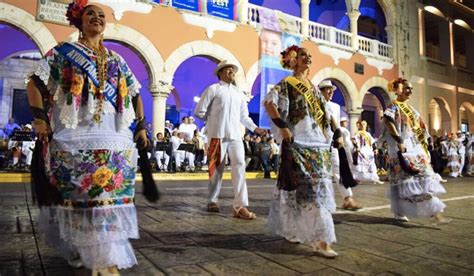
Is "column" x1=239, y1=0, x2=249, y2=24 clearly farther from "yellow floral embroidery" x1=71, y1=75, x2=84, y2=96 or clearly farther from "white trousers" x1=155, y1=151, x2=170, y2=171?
"yellow floral embroidery" x1=71, y1=75, x2=84, y2=96

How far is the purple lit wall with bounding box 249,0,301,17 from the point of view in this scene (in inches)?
647

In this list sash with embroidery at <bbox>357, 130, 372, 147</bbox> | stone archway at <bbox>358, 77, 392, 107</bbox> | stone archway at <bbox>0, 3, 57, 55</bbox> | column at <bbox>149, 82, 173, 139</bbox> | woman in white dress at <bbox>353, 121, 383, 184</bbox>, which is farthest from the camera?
stone archway at <bbox>358, 77, 392, 107</bbox>

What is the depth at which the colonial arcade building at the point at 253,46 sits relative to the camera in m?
11.3

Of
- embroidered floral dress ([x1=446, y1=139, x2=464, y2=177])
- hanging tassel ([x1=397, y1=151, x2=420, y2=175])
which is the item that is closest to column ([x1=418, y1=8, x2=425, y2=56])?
embroidered floral dress ([x1=446, y1=139, x2=464, y2=177])

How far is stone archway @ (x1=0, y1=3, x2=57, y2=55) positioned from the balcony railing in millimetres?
6841

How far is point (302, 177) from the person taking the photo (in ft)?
9.59

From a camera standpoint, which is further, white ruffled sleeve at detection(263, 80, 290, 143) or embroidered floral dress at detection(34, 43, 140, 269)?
white ruffled sleeve at detection(263, 80, 290, 143)

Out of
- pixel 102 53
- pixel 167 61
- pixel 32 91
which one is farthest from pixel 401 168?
pixel 167 61

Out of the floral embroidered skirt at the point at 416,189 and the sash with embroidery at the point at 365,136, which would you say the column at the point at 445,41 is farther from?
the floral embroidered skirt at the point at 416,189

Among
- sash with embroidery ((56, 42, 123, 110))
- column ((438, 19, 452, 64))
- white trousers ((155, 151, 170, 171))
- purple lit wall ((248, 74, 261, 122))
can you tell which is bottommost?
white trousers ((155, 151, 170, 171))

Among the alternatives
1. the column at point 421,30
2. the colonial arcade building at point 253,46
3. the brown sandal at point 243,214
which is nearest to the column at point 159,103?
the colonial arcade building at point 253,46

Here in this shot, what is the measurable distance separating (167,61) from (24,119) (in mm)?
7397

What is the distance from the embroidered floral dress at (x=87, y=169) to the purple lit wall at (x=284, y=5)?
15183 millimetres

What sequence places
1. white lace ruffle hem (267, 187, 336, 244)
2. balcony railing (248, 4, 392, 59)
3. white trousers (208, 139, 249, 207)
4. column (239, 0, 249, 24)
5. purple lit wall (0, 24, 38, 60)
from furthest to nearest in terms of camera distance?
1. balcony railing (248, 4, 392, 59)
2. column (239, 0, 249, 24)
3. purple lit wall (0, 24, 38, 60)
4. white trousers (208, 139, 249, 207)
5. white lace ruffle hem (267, 187, 336, 244)
